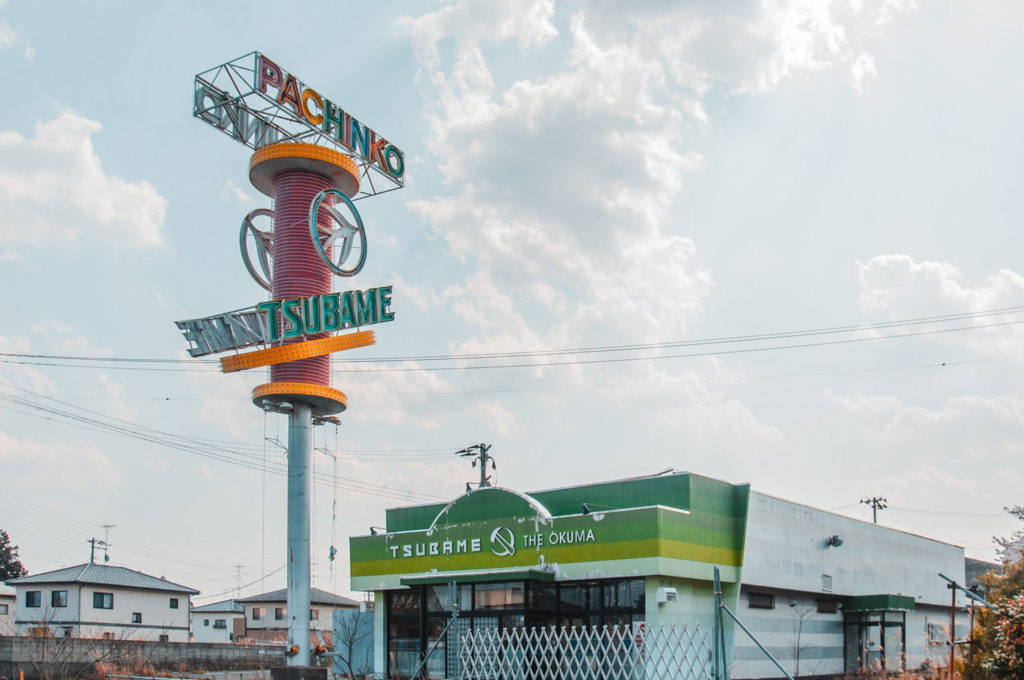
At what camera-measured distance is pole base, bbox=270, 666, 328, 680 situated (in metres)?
33.5

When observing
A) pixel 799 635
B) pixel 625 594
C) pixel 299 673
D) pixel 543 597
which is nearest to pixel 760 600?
pixel 799 635

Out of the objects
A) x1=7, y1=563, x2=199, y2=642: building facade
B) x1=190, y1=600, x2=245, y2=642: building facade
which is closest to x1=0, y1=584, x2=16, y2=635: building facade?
x1=7, y1=563, x2=199, y2=642: building facade

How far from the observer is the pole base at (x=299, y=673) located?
33469mm

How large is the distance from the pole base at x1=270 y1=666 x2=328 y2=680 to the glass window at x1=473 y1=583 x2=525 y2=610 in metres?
6.46

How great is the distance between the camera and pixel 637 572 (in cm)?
2902

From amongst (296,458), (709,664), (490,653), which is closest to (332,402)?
(296,458)

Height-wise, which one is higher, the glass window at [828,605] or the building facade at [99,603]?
the glass window at [828,605]

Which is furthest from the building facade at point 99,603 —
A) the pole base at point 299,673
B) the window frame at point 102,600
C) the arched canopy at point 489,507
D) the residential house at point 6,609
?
the arched canopy at point 489,507

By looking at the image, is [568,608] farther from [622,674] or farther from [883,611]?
[883,611]

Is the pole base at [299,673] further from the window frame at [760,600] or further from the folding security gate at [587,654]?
the window frame at [760,600]

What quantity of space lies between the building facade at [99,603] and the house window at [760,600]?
3971 centimetres

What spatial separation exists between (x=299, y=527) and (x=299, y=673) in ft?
18.1

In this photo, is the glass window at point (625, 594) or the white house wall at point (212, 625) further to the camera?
the white house wall at point (212, 625)

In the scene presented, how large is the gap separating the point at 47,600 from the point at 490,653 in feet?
129
